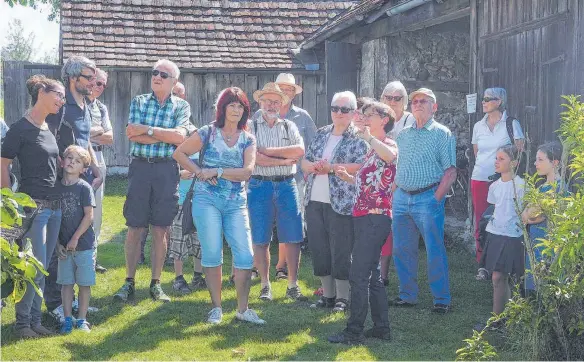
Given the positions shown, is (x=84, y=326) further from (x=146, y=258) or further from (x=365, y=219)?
(x=146, y=258)

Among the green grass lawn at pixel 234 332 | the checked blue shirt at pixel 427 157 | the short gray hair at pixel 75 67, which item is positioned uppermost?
the short gray hair at pixel 75 67

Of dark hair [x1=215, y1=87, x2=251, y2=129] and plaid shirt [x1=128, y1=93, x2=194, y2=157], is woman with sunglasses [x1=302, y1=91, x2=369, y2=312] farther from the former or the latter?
plaid shirt [x1=128, y1=93, x2=194, y2=157]

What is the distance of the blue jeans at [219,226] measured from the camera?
20.0 ft

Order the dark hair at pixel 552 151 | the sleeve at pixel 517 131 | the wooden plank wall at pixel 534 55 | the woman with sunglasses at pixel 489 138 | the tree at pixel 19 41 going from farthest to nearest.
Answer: the tree at pixel 19 41, the woman with sunglasses at pixel 489 138, the sleeve at pixel 517 131, the wooden plank wall at pixel 534 55, the dark hair at pixel 552 151

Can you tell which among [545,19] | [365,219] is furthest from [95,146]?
[545,19]

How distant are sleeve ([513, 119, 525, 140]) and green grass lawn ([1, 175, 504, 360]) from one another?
146 cm

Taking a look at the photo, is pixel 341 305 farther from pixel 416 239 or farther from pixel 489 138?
pixel 489 138

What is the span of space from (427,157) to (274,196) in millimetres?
1405

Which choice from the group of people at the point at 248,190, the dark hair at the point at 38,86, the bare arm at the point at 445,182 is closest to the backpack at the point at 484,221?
the group of people at the point at 248,190

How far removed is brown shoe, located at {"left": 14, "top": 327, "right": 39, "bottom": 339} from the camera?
567 centimetres

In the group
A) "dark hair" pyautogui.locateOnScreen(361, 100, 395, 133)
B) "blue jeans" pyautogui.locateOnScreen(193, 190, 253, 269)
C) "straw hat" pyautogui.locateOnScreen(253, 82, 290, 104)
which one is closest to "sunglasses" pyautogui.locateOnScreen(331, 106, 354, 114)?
"dark hair" pyautogui.locateOnScreen(361, 100, 395, 133)

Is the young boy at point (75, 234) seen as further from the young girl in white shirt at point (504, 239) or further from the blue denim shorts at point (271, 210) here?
the young girl in white shirt at point (504, 239)

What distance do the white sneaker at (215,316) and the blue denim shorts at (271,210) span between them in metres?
1.06

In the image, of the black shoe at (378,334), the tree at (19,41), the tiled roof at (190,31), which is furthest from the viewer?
the tree at (19,41)
